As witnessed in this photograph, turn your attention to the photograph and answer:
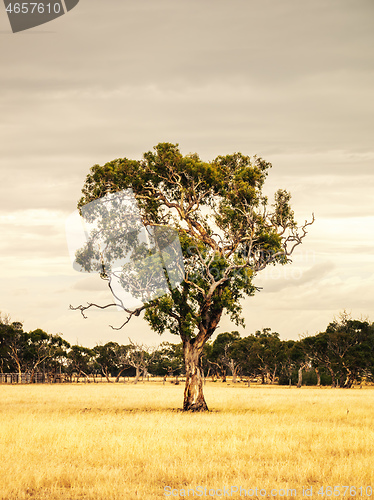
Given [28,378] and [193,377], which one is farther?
[28,378]

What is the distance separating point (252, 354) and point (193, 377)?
65347 mm

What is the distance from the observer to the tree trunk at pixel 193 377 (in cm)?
2798

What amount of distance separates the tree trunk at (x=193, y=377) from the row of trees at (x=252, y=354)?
51.9 m

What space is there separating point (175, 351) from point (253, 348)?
74.7ft

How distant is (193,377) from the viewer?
92.1 ft

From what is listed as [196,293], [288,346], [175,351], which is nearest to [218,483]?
[196,293]

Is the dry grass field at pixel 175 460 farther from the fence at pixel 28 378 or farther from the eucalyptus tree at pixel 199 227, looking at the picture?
the fence at pixel 28 378

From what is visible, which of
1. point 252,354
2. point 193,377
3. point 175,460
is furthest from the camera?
point 252,354

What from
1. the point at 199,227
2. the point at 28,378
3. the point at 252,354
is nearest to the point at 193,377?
the point at 199,227

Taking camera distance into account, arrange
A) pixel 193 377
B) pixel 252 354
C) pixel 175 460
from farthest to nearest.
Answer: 1. pixel 252 354
2. pixel 193 377
3. pixel 175 460

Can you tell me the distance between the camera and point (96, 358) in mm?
113000

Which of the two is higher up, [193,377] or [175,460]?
[193,377]

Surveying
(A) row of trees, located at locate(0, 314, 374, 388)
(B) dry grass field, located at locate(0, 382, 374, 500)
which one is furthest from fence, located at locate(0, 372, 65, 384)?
(B) dry grass field, located at locate(0, 382, 374, 500)

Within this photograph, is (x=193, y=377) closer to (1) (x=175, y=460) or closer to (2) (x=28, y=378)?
(1) (x=175, y=460)
